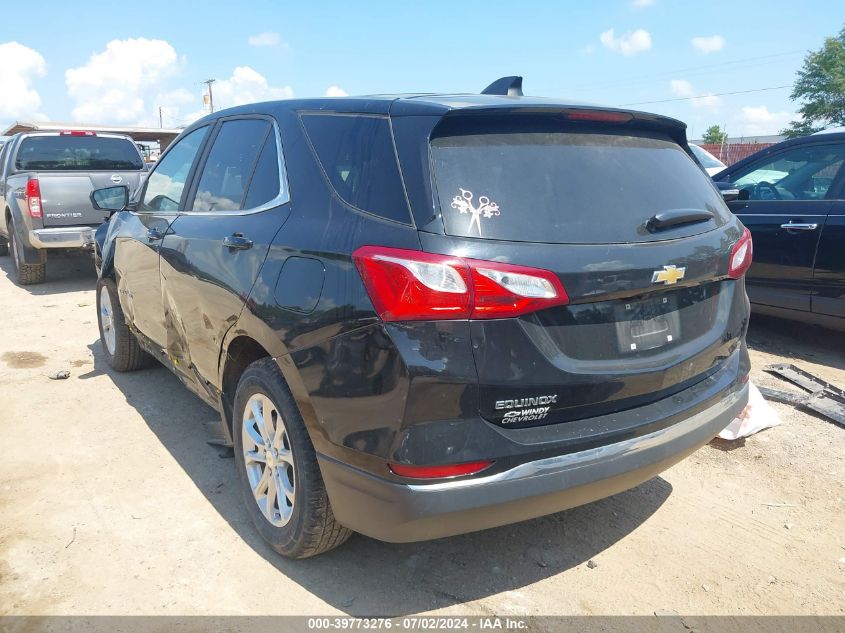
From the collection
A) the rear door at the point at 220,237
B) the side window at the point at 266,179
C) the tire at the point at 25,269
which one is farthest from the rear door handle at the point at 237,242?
the tire at the point at 25,269

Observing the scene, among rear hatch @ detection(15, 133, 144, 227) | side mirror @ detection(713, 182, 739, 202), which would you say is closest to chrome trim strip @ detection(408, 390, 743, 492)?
side mirror @ detection(713, 182, 739, 202)

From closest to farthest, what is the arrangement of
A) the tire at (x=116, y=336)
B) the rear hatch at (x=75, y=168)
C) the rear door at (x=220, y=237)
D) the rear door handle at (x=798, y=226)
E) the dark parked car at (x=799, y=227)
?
the rear door at (x=220, y=237) < the tire at (x=116, y=336) < the dark parked car at (x=799, y=227) < the rear door handle at (x=798, y=226) < the rear hatch at (x=75, y=168)

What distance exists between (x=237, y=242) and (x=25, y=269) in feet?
23.6

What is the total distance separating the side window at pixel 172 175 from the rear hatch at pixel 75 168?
183 inches

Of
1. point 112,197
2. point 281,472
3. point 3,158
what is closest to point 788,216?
point 281,472

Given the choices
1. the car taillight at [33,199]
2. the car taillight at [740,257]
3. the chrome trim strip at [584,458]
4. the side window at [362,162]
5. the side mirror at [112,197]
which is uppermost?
the side window at [362,162]

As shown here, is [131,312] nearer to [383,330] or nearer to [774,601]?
[383,330]

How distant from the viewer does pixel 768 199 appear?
5.71 meters

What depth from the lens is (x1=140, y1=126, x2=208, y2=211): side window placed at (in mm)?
3826

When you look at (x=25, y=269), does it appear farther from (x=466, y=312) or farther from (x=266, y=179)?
(x=466, y=312)

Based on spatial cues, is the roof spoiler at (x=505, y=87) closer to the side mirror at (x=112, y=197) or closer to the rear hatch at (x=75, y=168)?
the side mirror at (x=112, y=197)

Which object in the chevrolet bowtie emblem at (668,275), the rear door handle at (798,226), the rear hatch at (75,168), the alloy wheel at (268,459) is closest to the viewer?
the chevrolet bowtie emblem at (668,275)

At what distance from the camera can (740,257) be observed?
2.90m

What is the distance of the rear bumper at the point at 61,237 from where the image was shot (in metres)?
8.27
